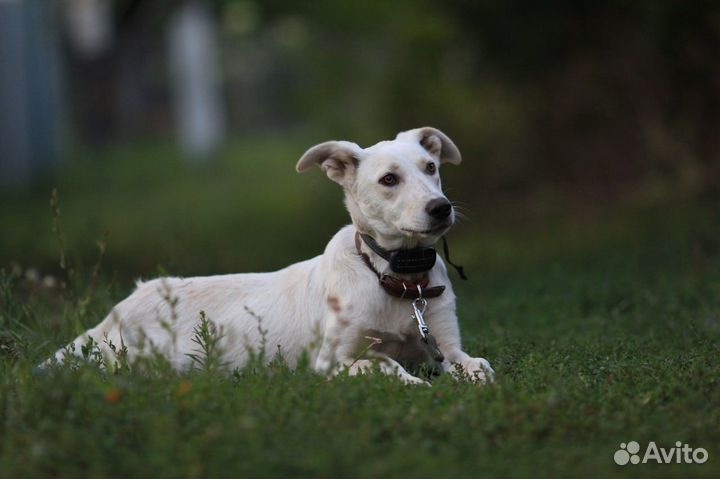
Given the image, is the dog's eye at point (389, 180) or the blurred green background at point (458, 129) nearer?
the dog's eye at point (389, 180)

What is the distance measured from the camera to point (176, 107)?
31500 millimetres

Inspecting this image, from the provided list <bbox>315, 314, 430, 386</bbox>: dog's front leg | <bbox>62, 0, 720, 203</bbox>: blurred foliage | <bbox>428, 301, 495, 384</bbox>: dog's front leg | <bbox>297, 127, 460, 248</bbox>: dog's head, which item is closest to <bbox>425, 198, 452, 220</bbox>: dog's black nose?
<bbox>297, 127, 460, 248</bbox>: dog's head

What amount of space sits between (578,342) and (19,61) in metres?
17.8

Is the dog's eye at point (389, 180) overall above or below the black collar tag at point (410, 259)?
above

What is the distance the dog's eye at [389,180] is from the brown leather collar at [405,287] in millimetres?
434

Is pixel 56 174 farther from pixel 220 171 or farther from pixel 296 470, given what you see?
pixel 296 470

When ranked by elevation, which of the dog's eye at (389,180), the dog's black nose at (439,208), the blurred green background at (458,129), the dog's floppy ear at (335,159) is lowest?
the blurred green background at (458,129)

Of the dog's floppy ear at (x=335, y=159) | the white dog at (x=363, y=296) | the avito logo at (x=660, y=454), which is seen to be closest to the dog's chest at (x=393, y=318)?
the white dog at (x=363, y=296)

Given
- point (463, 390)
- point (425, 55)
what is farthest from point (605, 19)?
point (463, 390)

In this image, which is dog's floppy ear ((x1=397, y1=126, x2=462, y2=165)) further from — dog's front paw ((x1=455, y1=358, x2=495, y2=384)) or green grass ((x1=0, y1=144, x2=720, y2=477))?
dog's front paw ((x1=455, y1=358, x2=495, y2=384))

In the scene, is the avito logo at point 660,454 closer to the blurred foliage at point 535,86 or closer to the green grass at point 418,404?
the green grass at point 418,404

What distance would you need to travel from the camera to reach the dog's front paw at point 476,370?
5238 millimetres

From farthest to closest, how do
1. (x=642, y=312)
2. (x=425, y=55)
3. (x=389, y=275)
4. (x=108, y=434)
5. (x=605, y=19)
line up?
(x=425, y=55) < (x=605, y=19) < (x=642, y=312) < (x=389, y=275) < (x=108, y=434)

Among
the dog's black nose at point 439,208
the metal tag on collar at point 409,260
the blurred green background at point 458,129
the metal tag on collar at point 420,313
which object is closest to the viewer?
the dog's black nose at point 439,208
